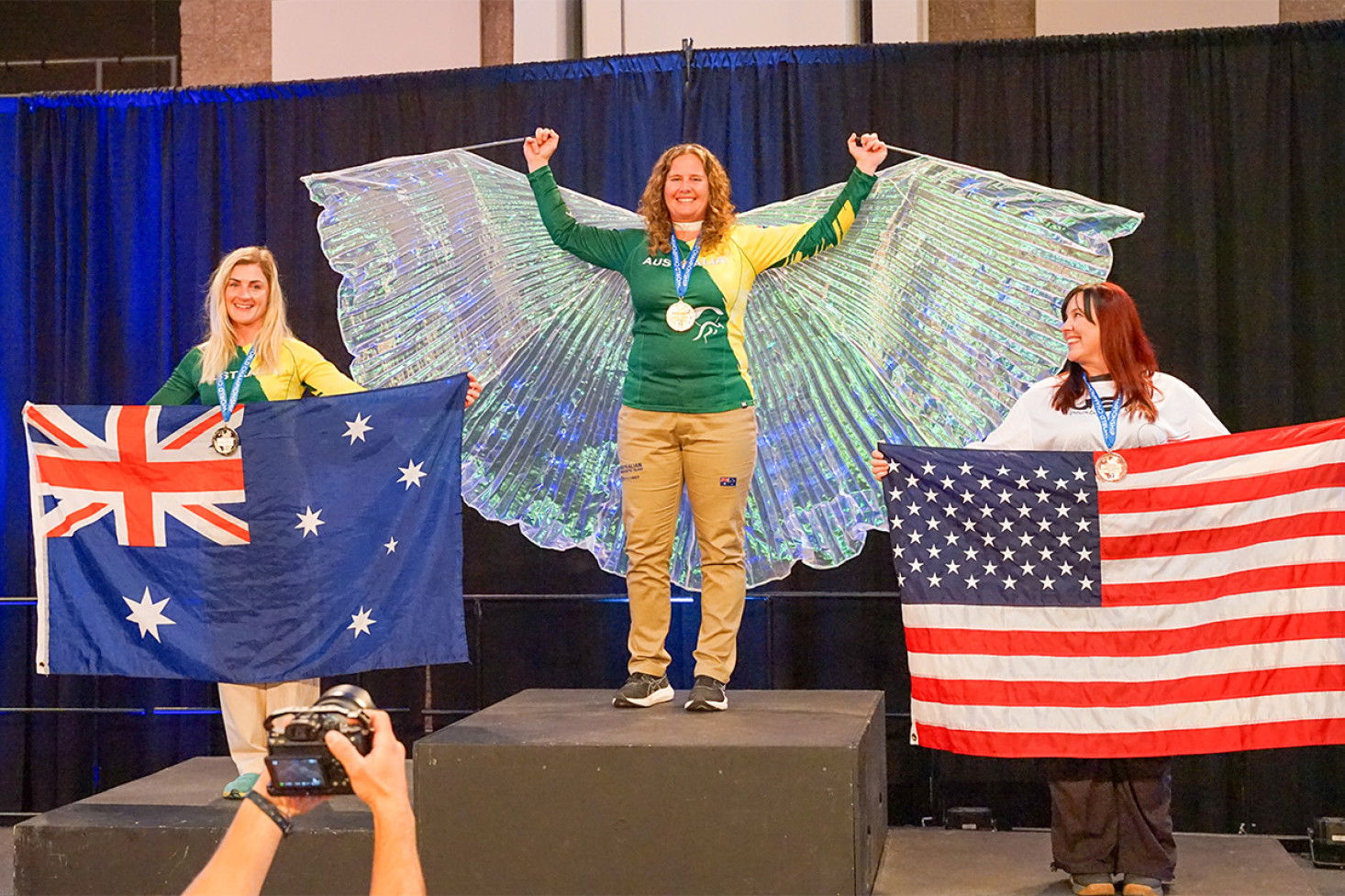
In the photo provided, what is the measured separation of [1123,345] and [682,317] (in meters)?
1.19

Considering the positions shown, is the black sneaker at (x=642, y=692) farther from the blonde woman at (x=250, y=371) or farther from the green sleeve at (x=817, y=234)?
the green sleeve at (x=817, y=234)

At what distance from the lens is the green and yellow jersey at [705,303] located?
12.7 feet

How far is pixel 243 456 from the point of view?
3971 millimetres

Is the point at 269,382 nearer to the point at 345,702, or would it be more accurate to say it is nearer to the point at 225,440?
the point at 225,440

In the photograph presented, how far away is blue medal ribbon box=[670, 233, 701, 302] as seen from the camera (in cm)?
390

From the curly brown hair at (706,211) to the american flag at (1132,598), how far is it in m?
0.91

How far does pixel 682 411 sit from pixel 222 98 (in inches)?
107

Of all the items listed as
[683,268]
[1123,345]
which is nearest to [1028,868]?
[1123,345]

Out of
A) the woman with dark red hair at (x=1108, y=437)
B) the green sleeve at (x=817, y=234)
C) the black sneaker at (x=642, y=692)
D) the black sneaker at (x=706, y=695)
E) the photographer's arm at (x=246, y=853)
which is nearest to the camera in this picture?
the photographer's arm at (x=246, y=853)

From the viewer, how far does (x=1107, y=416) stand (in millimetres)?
3688

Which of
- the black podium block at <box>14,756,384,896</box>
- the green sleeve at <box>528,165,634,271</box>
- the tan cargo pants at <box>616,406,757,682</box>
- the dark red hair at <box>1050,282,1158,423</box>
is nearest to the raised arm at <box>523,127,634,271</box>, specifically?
the green sleeve at <box>528,165,634,271</box>

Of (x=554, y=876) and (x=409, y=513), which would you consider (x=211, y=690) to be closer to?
(x=409, y=513)

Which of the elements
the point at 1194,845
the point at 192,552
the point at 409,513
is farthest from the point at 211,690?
the point at 1194,845

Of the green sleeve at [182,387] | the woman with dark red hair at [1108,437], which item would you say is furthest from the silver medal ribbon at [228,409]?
the woman with dark red hair at [1108,437]
